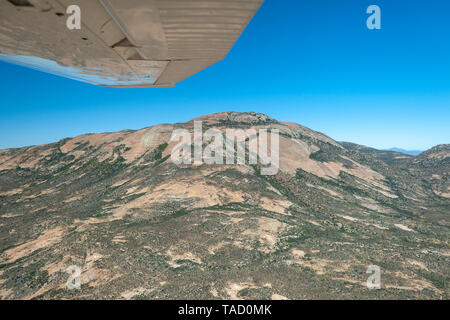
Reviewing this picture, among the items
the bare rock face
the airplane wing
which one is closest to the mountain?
the airplane wing

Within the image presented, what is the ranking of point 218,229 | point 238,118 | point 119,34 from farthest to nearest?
point 238,118, point 218,229, point 119,34

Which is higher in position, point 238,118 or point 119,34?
point 238,118

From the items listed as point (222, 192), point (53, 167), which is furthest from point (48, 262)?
point (53, 167)

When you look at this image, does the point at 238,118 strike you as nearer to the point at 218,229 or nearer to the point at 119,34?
the point at 218,229

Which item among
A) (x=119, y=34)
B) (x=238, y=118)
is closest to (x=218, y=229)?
(x=119, y=34)

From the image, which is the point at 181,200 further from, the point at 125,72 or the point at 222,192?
the point at 125,72

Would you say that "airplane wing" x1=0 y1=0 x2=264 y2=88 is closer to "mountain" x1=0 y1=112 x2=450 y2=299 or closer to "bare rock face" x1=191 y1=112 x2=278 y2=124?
"mountain" x1=0 y1=112 x2=450 y2=299
